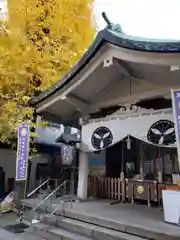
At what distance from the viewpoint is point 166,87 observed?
7.72m

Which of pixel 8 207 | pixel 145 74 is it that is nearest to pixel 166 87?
pixel 145 74

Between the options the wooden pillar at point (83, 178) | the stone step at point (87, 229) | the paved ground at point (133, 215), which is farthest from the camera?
the wooden pillar at point (83, 178)

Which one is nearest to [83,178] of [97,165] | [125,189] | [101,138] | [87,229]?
[125,189]

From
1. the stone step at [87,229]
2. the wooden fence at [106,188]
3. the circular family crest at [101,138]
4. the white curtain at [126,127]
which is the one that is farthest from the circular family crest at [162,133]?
the wooden fence at [106,188]

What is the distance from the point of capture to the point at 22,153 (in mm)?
9219

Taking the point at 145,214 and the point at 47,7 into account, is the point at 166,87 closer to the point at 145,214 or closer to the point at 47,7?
the point at 145,214

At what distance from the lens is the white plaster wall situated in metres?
11.6

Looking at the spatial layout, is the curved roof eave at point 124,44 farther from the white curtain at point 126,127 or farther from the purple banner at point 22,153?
the purple banner at point 22,153

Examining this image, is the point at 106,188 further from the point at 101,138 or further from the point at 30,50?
the point at 30,50

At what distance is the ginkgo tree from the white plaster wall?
3.80 m

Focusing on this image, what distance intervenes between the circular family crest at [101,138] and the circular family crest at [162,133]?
153 centimetres

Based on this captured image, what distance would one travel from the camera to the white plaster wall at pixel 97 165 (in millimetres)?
11602

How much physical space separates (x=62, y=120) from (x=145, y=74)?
15.8 feet

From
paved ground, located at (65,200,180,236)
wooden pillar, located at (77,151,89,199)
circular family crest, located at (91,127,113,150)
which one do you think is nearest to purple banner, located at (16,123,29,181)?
wooden pillar, located at (77,151,89,199)
